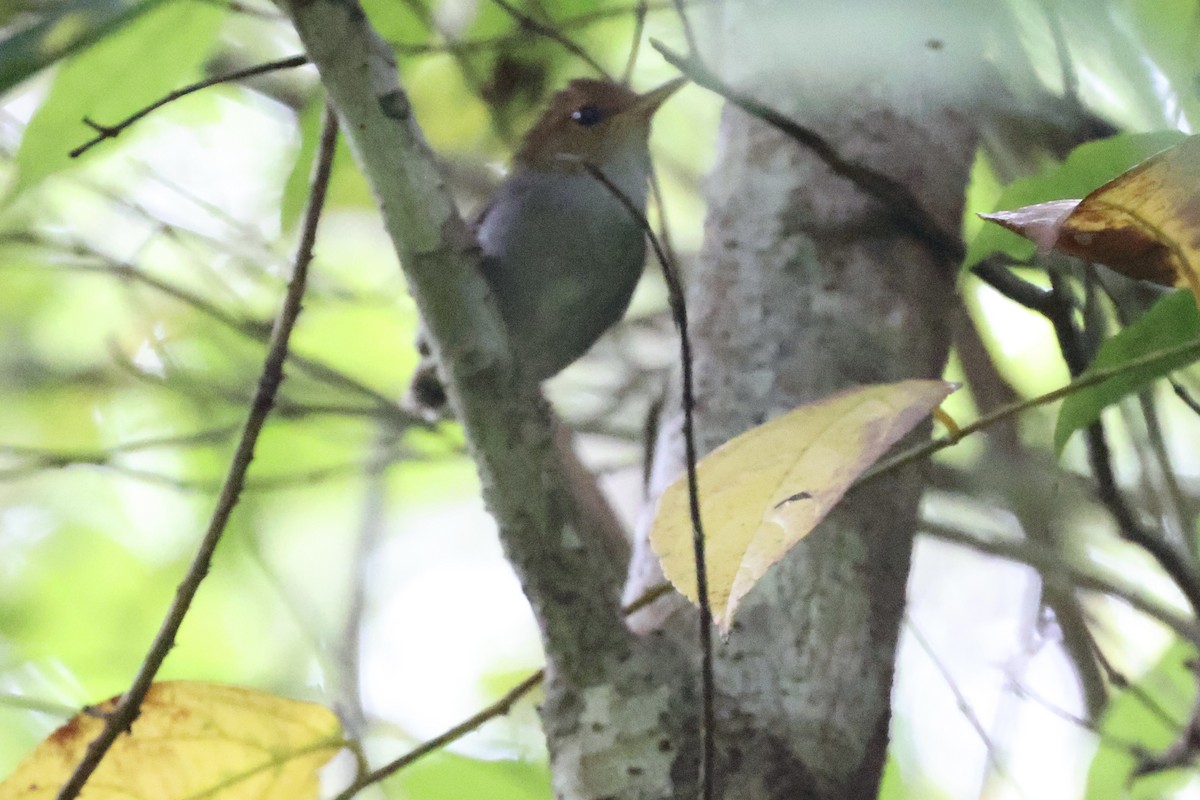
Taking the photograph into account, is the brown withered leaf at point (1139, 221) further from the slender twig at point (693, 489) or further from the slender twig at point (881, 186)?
the slender twig at point (881, 186)

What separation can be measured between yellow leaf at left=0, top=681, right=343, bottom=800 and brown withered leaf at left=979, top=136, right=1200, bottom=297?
0.56 metres

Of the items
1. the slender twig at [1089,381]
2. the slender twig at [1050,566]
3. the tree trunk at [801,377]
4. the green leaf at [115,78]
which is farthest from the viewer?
the slender twig at [1050,566]

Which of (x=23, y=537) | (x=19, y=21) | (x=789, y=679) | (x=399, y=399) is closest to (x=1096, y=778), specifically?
(x=789, y=679)

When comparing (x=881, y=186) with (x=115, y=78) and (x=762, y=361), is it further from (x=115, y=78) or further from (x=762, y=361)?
(x=115, y=78)

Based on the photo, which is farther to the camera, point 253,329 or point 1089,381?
point 253,329

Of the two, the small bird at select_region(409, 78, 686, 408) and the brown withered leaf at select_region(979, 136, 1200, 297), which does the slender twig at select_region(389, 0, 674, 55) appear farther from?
the brown withered leaf at select_region(979, 136, 1200, 297)

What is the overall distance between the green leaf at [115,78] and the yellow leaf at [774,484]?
1.59ft

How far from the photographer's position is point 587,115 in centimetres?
124

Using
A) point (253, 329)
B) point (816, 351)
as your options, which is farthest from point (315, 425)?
point (816, 351)

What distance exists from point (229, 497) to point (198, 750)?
181 millimetres

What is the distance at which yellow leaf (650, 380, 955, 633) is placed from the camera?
0.49m

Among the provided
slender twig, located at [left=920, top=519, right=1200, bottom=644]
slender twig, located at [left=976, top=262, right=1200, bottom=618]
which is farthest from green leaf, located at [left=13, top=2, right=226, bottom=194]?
slender twig, located at [left=920, top=519, right=1200, bottom=644]

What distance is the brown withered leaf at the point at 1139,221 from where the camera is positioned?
44cm

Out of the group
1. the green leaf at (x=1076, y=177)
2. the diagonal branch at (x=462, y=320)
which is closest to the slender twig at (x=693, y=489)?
the diagonal branch at (x=462, y=320)
